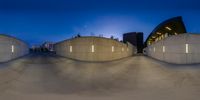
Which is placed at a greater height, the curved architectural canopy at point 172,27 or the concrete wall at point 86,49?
the curved architectural canopy at point 172,27

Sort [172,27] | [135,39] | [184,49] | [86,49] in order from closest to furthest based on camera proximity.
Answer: [184,49], [86,49], [172,27], [135,39]

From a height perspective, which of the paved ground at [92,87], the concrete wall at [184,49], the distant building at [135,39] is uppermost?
the distant building at [135,39]

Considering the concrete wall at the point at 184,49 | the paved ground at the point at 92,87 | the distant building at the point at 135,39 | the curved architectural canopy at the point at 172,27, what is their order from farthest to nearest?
the distant building at the point at 135,39 < the curved architectural canopy at the point at 172,27 < the concrete wall at the point at 184,49 < the paved ground at the point at 92,87

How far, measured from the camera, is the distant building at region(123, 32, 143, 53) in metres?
104

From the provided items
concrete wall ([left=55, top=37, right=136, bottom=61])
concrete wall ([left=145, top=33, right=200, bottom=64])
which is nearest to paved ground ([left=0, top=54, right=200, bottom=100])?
concrete wall ([left=145, top=33, right=200, bottom=64])

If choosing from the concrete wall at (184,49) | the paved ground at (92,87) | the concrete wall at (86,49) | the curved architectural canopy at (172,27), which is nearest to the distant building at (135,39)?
the curved architectural canopy at (172,27)

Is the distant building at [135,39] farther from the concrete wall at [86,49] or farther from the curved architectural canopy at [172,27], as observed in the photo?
the concrete wall at [86,49]

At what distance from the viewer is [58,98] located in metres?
9.45

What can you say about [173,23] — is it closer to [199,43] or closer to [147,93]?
[199,43]

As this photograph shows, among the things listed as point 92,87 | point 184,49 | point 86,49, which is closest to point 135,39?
point 86,49

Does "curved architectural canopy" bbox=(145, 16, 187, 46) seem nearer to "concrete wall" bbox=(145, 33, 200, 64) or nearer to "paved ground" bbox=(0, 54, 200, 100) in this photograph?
"concrete wall" bbox=(145, 33, 200, 64)

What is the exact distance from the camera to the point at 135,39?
4097 inches

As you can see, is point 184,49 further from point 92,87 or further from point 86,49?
point 86,49

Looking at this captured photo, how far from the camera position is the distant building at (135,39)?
342 feet
